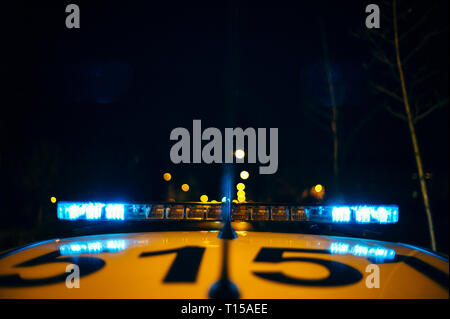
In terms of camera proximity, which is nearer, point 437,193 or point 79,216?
point 79,216

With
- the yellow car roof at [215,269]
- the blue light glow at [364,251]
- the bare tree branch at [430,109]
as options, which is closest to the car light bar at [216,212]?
the blue light glow at [364,251]

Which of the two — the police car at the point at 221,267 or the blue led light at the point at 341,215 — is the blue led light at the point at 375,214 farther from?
the police car at the point at 221,267

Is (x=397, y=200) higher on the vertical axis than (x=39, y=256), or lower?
lower

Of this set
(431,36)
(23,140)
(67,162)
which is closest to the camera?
(431,36)

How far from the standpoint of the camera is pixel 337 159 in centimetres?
1634

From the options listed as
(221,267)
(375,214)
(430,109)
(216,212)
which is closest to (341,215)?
(375,214)

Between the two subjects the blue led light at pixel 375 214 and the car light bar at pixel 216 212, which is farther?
the blue led light at pixel 375 214

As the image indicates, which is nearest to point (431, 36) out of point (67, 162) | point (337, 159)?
point (337, 159)

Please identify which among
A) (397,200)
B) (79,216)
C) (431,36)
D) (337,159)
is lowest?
(397,200)

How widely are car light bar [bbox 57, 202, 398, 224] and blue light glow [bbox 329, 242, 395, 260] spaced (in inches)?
73.8

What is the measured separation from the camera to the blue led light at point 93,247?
254cm

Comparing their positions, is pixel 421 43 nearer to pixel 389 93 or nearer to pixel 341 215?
pixel 389 93

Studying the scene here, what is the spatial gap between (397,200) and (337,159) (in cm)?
1150
